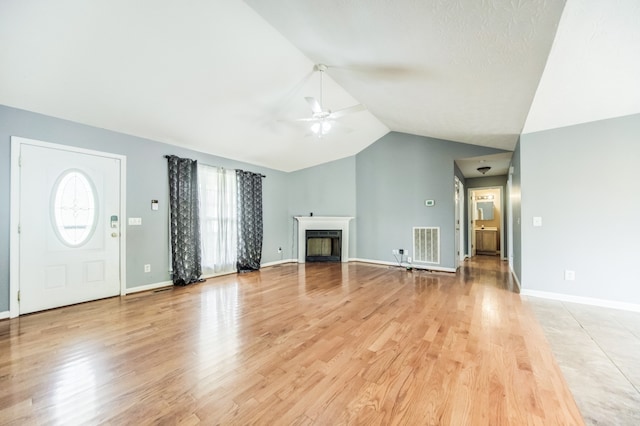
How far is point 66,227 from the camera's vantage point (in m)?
3.24

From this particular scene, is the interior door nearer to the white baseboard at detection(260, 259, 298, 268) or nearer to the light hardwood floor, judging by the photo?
the light hardwood floor

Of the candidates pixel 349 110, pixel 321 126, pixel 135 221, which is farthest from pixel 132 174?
pixel 349 110

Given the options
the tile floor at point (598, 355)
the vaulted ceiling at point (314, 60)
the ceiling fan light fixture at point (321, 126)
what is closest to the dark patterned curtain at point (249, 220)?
the vaulted ceiling at point (314, 60)

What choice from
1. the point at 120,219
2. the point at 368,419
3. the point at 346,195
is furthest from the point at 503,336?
the point at 120,219

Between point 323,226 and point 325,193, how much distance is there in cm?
89

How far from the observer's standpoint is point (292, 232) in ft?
21.9

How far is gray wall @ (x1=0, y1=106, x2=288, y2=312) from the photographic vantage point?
111 inches

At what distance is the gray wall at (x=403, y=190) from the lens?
17.0ft

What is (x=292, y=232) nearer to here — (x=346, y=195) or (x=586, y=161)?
(x=346, y=195)

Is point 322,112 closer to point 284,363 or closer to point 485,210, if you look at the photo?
point 284,363

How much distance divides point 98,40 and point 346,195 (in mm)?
5155

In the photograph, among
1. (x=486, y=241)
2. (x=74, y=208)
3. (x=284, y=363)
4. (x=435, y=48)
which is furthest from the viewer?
(x=486, y=241)

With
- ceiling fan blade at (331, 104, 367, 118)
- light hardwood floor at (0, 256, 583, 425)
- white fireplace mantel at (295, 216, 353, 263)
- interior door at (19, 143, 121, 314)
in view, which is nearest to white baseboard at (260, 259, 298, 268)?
white fireplace mantel at (295, 216, 353, 263)

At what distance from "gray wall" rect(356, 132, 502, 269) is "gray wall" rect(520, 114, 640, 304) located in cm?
135
